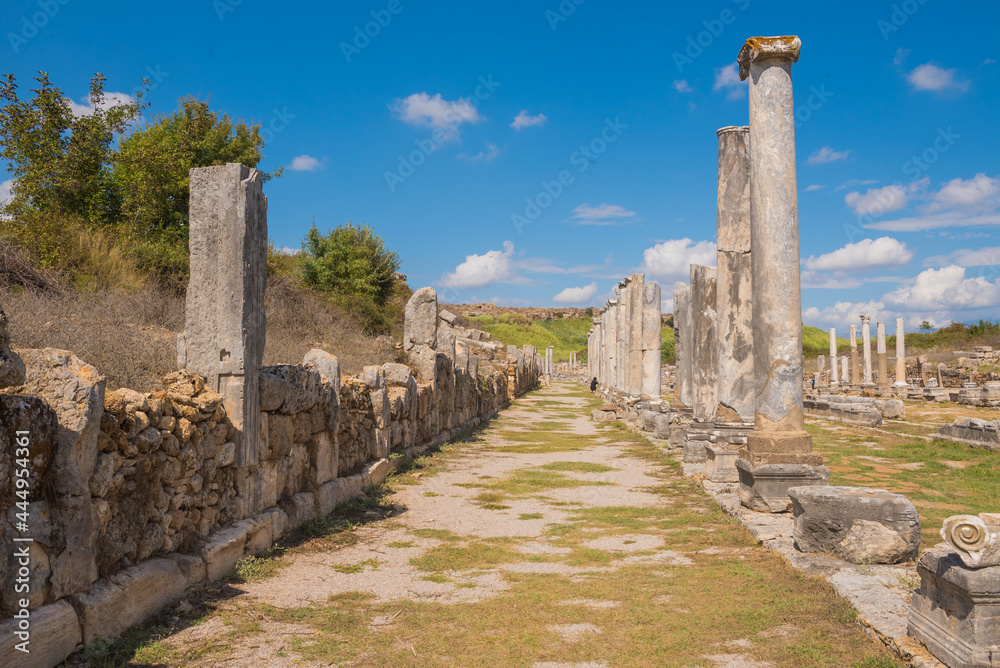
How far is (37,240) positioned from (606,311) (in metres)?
23.0

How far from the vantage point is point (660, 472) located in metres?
10.8

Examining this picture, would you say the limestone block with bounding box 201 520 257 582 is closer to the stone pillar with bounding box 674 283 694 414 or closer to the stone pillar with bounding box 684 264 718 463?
the stone pillar with bounding box 684 264 718 463

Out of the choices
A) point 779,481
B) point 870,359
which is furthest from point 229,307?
point 870,359

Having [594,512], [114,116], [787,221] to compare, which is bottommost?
[594,512]

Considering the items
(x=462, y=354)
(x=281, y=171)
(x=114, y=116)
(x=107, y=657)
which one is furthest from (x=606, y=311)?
(x=107, y=657)

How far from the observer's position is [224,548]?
4918 millimetres

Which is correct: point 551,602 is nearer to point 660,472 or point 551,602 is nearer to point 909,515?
point 909,515

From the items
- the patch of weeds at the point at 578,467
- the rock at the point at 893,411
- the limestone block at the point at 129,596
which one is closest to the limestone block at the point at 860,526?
the limestone block at the point at 129,596

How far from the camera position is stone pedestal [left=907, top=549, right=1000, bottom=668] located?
3.23 m

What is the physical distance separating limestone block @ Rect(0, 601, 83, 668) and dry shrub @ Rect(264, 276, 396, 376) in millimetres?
8211

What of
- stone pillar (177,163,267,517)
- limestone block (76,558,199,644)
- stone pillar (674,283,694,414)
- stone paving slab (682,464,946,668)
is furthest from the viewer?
stone pillar (674,283,694,414)

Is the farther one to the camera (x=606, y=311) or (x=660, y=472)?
(x=606, y=311)

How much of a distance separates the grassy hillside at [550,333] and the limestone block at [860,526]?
51.6 m

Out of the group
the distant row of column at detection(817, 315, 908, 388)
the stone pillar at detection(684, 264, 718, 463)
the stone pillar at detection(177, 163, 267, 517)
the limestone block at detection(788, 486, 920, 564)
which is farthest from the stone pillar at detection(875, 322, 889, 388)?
the stone pillar at detection(177, 163, 267, 517)
